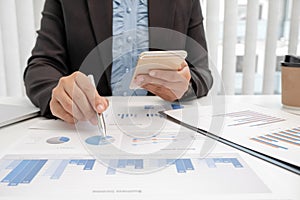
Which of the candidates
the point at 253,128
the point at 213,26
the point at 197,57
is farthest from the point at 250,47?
the point at 253,128

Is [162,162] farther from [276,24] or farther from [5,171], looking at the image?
[276,24]

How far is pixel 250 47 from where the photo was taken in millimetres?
1503

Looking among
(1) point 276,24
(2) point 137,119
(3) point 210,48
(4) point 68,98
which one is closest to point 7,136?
(4) point 68,98

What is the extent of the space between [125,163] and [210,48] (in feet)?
3.90

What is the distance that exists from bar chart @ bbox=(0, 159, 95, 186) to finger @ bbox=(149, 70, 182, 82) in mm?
257

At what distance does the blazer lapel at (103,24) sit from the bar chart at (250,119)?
16.8 inches

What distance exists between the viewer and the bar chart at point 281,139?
46cm

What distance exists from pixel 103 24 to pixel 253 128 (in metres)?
0.55

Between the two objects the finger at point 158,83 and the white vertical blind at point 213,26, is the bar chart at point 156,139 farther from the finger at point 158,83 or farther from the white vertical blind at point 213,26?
the white vertical blind at point 213,26

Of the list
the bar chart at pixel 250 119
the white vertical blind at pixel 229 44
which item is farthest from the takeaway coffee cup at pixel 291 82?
the white vertical blind at pixel 229 44

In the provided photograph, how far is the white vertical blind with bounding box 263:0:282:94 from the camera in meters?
1.46

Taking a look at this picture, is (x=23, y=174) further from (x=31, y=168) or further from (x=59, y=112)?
(x=59, y=112)

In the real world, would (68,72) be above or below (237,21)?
below

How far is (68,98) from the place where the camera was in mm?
565
